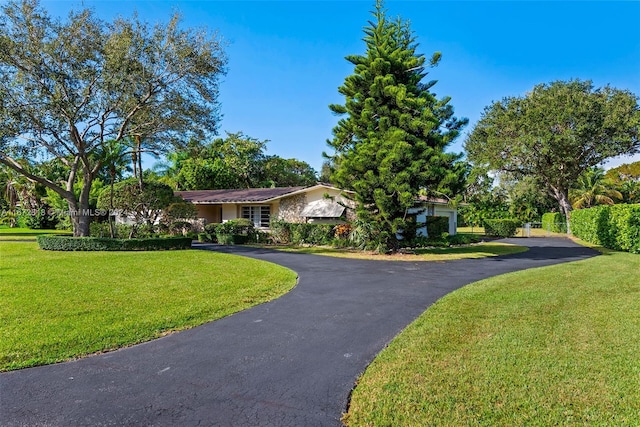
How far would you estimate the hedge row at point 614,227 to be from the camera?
51.8ft

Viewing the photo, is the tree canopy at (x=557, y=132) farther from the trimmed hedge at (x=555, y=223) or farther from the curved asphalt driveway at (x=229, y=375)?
the curved asphalt driveway at (x=229, y=375)

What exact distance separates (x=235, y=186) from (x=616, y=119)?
35.1 metres

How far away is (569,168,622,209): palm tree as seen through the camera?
41.4m

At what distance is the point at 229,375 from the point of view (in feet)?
13.4

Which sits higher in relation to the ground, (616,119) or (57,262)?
(616,119)

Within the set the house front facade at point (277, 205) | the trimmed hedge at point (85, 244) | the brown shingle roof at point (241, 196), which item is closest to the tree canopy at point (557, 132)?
the house front facade at point (277, 205)

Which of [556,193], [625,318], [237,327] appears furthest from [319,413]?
[556,193]

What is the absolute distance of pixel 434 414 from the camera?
3230 mm

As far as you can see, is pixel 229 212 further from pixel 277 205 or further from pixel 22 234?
pixel 22 234

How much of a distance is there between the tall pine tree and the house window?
8418 mm

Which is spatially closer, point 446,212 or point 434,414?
point 434,414

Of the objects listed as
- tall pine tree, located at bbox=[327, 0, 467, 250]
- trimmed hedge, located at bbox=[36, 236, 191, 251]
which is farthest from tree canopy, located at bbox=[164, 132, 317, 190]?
trimmed hedge, located at bbox=[36, 236, 191, 251]

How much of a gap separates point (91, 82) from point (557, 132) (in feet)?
109

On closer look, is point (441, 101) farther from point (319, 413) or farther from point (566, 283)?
point (319, 413)
